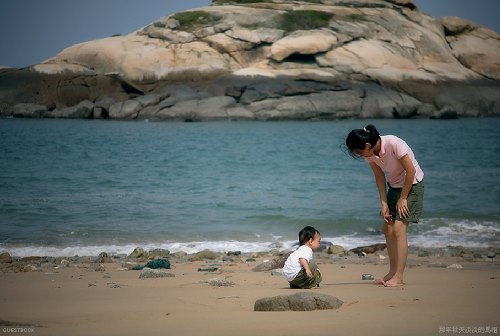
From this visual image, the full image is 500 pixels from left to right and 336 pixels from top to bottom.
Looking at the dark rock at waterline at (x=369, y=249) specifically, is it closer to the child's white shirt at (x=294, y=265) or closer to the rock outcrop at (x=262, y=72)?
the child's white shirt at (x=294, y=265)

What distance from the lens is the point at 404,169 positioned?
694 cm

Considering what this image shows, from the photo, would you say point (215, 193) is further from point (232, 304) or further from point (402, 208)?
point (232, 304)

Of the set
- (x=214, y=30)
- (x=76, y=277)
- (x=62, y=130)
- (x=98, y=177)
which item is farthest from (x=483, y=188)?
(x=214, y=30)

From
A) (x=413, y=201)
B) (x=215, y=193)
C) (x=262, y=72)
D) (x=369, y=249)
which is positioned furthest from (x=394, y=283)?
(x=262, y=72)

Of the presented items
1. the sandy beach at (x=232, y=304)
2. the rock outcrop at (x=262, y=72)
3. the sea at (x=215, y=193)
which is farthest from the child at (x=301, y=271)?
the rock outcrop at (x=262, y=72)

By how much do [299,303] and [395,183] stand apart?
6.46 ft

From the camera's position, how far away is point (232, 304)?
611cm

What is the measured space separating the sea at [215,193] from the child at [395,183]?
575cm

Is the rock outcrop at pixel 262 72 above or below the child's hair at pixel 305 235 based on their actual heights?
below

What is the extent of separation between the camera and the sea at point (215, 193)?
13898 mm

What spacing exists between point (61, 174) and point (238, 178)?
535 centimetres

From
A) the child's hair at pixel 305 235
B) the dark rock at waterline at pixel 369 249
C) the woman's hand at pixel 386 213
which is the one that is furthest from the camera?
the dark rock at waterline at pixel 369 249

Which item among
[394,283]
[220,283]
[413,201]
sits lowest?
[220,283]

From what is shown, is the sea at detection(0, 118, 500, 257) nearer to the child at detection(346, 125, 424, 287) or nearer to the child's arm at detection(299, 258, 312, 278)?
the child's arm at detection(299, 258, 312, 278)
